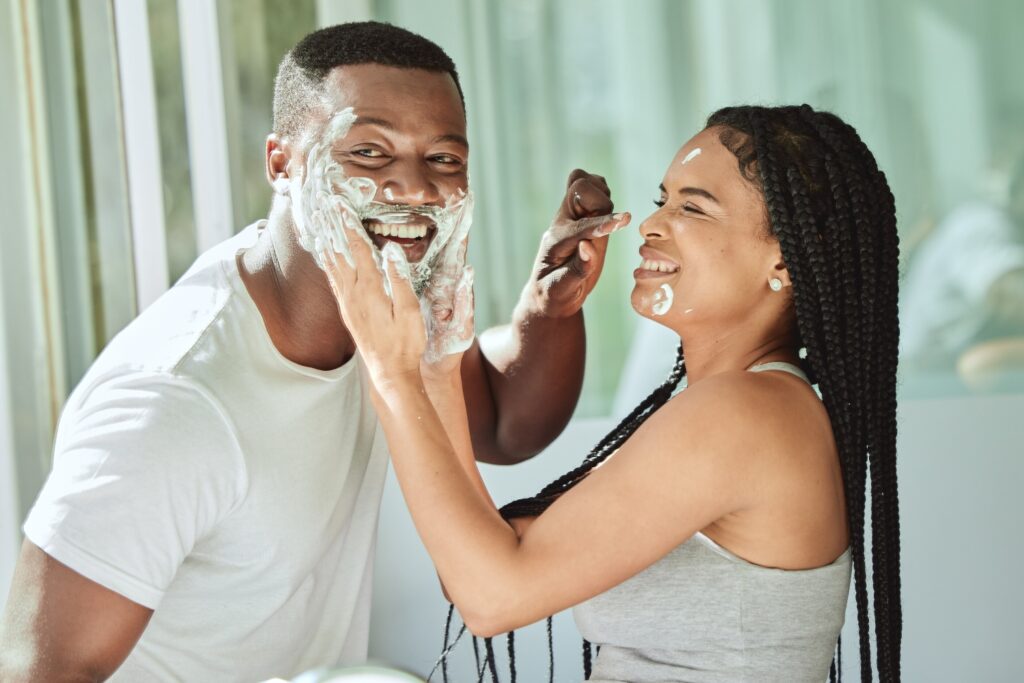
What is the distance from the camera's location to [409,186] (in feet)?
6.32

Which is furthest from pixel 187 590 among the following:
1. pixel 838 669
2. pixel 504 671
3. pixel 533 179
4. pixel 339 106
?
pixel 533 179

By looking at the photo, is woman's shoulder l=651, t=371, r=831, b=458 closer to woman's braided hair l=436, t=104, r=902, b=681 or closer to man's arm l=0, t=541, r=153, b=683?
woman's braided hair l=436, t=104, r=902, b=681

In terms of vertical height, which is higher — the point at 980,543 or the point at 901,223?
the point at 901,223

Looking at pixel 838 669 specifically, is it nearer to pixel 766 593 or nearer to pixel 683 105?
pixel 766 593

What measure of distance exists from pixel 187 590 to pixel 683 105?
208 cm

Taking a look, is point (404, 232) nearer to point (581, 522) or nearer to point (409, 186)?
point (409, 186)

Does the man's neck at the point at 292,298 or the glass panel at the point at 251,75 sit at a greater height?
the glass panel at the point at 251,75

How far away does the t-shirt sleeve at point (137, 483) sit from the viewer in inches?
62.8

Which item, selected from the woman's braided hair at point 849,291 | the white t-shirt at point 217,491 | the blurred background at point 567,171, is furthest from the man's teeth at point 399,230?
the blurred background at point 567,171

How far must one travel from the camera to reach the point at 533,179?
340 cm

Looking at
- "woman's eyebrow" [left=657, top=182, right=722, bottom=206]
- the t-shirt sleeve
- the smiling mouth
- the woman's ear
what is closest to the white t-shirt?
the t-shirt sleeve

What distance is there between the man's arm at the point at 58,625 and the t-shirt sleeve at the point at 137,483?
21 mm

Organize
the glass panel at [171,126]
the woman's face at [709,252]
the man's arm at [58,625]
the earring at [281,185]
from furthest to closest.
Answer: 1. the glass panel at [171,126]
2. the earring at [281,185]
3. the woman's face at [709,252]
4. the man's arm at [58,625]

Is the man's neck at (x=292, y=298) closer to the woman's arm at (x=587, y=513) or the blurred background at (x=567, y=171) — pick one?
the woman's arm at (x=587, y=513)
